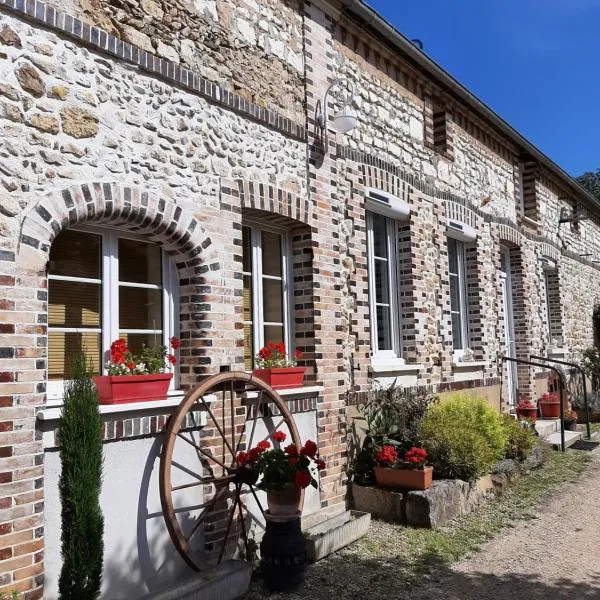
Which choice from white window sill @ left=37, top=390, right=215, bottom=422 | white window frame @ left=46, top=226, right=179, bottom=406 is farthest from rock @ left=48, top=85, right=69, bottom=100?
white window sill @ left=37, top=390, right=215, bottom=422

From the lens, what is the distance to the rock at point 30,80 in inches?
147

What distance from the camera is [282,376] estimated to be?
541cm

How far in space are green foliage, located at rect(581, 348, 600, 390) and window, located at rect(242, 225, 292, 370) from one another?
9506 mm

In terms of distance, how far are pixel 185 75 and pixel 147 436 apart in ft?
8.92

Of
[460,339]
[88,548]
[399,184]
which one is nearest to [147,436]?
[88,548]

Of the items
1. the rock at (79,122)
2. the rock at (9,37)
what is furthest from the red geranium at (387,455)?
the rock at (9,37)

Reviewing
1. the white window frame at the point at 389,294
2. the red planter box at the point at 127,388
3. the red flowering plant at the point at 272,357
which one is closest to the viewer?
the red planter box at the point at 127,388

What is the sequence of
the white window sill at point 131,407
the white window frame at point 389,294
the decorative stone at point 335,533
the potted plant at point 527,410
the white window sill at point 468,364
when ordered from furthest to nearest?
the potted plant at point 527,410, the white window sill at point 468,364, the white window frame at point 389,294, the decorative stone at point 335,533, the white window sill at point 131,407

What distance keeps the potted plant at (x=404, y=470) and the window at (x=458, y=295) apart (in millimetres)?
3335

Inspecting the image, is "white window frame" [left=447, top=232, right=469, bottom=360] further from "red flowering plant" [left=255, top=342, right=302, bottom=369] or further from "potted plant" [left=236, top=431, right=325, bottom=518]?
"potted plant" [left=236, top=431, right=325, bottom=518]

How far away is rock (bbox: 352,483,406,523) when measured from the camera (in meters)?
5.76

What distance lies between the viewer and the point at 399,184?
7.34 metres

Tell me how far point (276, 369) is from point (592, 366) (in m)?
10.1

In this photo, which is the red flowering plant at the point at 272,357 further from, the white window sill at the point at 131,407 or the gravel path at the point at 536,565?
the gravel path at the point at 536,565
